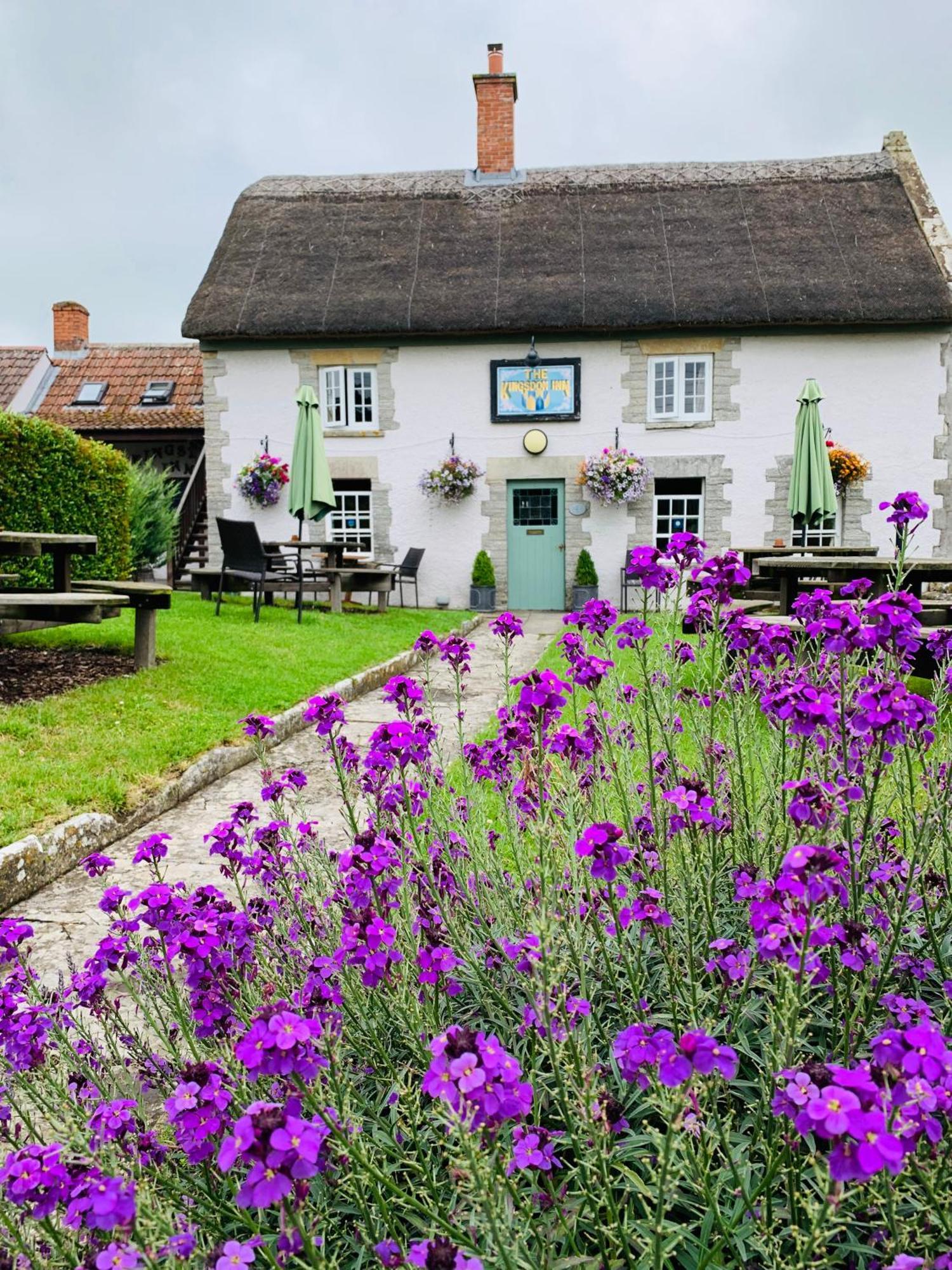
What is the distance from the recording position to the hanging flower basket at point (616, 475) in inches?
529

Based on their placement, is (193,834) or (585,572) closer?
(193,834)

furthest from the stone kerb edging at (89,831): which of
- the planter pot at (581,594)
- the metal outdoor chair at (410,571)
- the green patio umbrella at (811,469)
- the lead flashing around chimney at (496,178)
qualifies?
the lead flashing around chimney at (496,178)

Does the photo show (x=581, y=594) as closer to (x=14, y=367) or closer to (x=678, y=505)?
(x=678, y=505)

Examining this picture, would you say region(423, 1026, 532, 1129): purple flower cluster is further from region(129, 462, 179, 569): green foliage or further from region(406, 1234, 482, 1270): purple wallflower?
region(129, 462, 179, 569): green foliage

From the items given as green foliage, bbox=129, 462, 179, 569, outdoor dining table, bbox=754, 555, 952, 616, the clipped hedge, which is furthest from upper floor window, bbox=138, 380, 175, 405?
outdoor dining table, bbox=754, 555, 952, 616

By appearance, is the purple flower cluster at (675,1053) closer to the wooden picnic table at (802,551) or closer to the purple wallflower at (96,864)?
the purple wallflower at (96,864)

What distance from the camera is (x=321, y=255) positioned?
580 inches

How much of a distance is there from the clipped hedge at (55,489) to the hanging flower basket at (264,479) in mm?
5327

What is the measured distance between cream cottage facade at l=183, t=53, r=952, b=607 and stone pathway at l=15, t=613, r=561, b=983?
7973mm

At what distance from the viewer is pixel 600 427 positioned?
546 inches

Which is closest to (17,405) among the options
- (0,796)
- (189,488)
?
(189,488)

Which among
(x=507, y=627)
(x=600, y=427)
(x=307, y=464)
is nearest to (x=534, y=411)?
(x=600, y=427)

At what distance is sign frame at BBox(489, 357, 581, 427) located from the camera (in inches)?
545

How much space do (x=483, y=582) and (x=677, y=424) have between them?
151 inches
